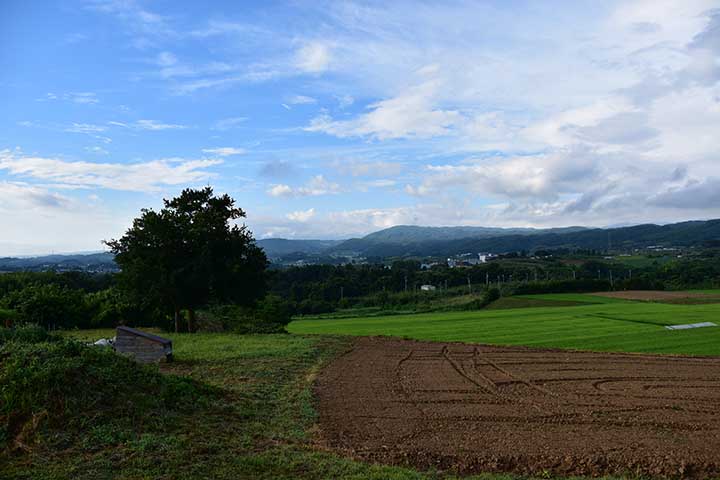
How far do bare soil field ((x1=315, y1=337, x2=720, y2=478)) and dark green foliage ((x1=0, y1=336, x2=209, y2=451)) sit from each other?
3.43m

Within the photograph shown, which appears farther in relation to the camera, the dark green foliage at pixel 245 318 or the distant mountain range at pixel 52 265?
the distant mountain range at pixel 52 265

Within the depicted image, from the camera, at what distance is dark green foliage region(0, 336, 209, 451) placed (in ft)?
29.0

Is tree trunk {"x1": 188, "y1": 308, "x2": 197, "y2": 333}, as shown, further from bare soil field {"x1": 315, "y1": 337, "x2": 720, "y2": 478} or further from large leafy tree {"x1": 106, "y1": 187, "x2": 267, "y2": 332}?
bare soil field {"x1": 315, "y1": 337, "x2": 720, "y2": 478}

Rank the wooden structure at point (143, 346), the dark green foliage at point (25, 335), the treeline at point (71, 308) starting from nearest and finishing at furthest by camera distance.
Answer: the dark green foliage at point (25, 335) → the wooden structure at point (143, 346) → the treeline at point (71, 308)

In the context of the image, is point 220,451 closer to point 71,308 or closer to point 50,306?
point 50,306

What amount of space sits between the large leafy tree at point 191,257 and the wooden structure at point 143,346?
8532 millimetres

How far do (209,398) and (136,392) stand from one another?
5.62 ft

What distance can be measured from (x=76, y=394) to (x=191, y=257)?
18497mm

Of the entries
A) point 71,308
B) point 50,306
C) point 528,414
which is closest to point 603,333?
point 528,414

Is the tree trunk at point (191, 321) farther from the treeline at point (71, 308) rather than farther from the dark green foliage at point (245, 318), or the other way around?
the treeline at point (71, 308)

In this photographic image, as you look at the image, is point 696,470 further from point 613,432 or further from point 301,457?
point 301,457

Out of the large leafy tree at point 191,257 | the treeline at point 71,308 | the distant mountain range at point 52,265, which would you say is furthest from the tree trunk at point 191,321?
the distant mountain range at point 52,265

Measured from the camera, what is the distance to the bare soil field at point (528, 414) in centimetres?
860

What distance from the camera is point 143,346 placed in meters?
18.2
